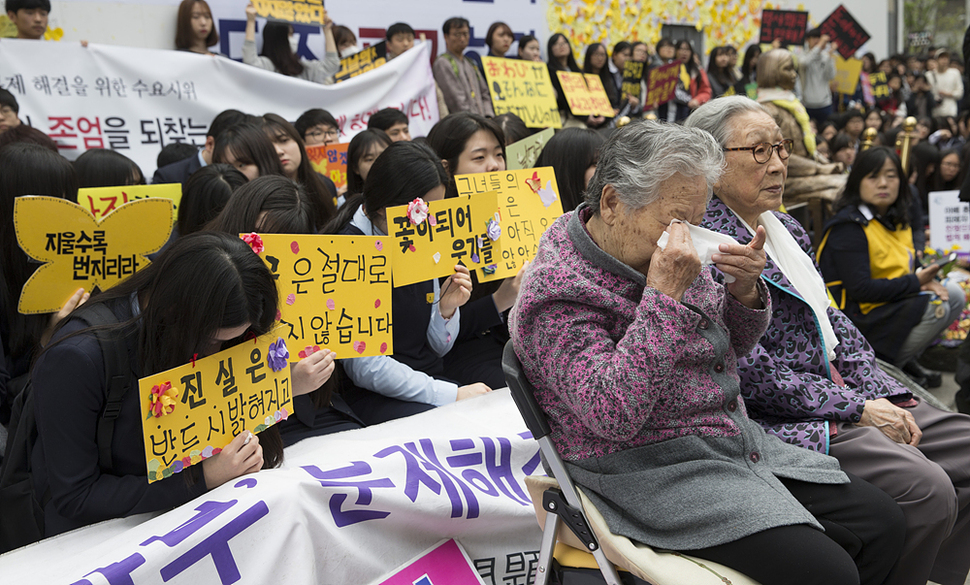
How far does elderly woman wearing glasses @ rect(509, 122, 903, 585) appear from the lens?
5.87ft

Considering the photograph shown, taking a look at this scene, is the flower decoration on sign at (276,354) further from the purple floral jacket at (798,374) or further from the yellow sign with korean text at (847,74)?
the yellow sign with korean text at (847,74)

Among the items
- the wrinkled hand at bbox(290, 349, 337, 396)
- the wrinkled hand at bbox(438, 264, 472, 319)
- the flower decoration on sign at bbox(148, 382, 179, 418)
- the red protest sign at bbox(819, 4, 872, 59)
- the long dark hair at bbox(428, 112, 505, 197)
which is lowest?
the wrinkled hand at bbox(290, 349, 337, 396)

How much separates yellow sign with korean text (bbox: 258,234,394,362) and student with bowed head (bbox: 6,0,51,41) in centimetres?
438

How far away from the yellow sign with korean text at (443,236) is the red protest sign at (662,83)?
229 inches

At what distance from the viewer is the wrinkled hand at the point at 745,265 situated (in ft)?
6.80

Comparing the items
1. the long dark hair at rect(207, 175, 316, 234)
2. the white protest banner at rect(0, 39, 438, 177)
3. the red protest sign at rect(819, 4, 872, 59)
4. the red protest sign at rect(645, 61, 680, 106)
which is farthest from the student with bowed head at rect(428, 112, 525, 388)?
the red protest sign at rect(819, 4, 872, 59)

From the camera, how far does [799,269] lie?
2.61 m

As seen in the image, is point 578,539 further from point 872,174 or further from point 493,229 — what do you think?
point 872,174

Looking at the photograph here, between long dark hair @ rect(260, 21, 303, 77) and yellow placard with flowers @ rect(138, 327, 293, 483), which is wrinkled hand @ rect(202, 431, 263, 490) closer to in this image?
yellow placard with flowers @ rect(138, 327, 293, 483)

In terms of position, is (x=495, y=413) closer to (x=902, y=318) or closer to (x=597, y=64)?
(x=902, y=318)

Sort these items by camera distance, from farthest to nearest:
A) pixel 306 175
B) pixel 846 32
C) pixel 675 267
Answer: pixel 846 32 → pixel 306 175 → pixel 675 267

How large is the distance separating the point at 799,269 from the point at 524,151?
85.2 inches

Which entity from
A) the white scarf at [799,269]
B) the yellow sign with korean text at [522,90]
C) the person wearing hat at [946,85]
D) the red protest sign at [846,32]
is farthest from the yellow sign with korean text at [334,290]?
the person wearing hat at [946,85]

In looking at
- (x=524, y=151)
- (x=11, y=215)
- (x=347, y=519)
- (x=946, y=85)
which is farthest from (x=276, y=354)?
(x=946, y=85)
